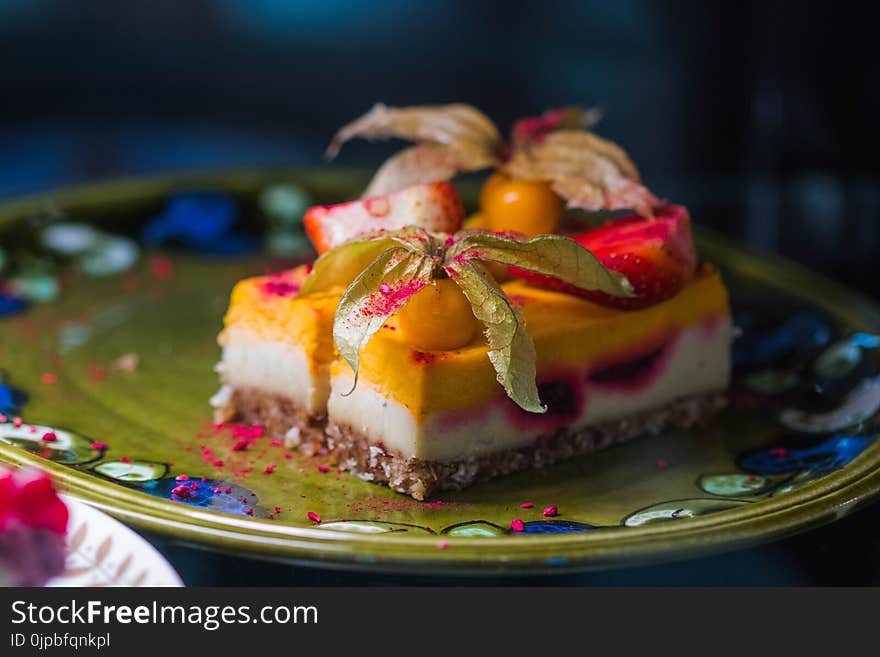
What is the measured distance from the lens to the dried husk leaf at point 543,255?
2193 mm

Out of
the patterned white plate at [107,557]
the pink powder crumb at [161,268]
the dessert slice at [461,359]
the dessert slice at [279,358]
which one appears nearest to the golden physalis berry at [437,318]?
the dessert slice at [461,359]

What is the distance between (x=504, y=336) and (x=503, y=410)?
250 millimetres

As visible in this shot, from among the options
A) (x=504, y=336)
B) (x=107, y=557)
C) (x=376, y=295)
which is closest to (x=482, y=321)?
(x=504, y=336)

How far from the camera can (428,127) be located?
8.85 ft

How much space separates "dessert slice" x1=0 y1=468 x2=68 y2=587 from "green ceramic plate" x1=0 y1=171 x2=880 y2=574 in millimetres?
127

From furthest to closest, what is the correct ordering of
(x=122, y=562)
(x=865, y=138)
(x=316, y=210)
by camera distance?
(x=865, y=138) → (x=316, y=210) → (x=122, y=562)

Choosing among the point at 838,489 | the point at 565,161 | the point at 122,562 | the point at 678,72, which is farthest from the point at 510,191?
the point at 678,72

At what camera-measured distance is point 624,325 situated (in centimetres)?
242

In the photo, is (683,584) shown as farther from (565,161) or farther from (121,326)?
(121,326)

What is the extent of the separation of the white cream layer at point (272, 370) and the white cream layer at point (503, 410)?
0.05 meters

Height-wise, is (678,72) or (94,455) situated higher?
(678,72)

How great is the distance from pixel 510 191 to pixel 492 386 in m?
0.55

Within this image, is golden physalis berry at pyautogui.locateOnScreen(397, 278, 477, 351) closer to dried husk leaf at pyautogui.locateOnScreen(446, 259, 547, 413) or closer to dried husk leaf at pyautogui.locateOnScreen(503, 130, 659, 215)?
dried husk leaf at pyautogui.locateOnScreen(446, 259, 547, 413)

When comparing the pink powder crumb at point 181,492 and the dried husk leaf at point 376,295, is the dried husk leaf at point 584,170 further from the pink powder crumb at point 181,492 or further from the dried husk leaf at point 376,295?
the pink powder crumb at point 181,492
